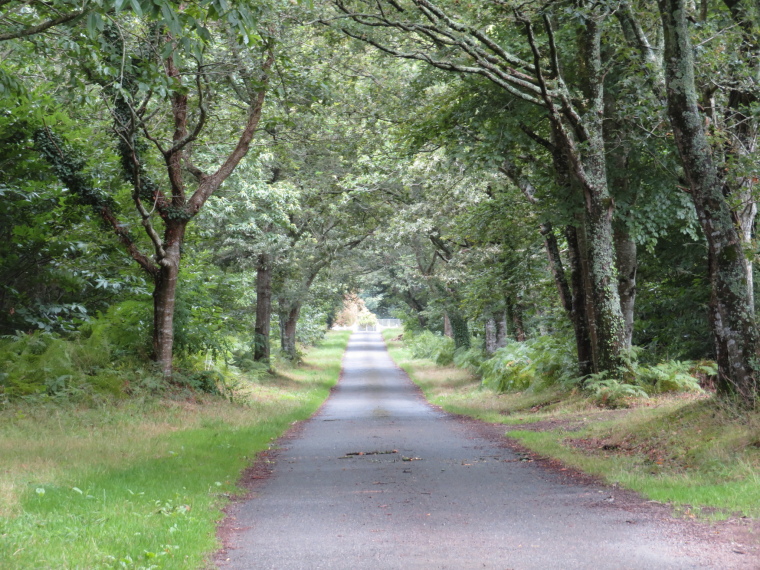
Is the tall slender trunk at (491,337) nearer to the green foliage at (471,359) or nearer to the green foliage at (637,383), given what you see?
the green foliage at (471,359)

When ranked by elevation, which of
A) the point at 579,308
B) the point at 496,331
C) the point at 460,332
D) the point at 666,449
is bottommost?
the point at 666,449

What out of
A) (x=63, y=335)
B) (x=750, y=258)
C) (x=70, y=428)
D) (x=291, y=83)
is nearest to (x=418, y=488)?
(x=70, y=428)

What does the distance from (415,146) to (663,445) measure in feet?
30.1

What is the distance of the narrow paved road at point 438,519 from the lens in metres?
5.30

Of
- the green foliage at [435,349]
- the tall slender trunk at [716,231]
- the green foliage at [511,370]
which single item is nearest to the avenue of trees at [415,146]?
the tall slender trunk at [716,231]

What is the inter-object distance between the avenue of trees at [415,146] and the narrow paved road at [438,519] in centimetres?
361

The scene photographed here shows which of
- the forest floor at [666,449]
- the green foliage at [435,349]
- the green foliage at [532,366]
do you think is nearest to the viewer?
the forest floor at [666,449]

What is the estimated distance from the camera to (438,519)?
261 inches

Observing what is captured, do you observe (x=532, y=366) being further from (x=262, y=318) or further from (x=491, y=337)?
(x=262, y=318)

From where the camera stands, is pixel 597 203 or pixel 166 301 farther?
pixel 166 301

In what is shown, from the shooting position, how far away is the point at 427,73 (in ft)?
56.6

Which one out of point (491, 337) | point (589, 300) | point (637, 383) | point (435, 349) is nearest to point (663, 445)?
point (637, 383)

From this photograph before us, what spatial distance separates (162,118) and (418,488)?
12.7 meters

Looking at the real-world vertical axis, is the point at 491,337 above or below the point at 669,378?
above
